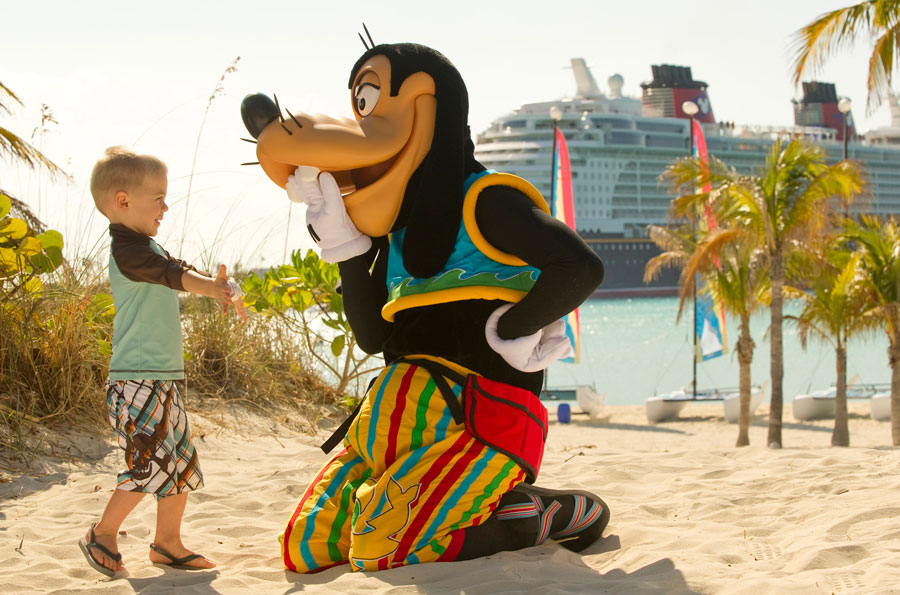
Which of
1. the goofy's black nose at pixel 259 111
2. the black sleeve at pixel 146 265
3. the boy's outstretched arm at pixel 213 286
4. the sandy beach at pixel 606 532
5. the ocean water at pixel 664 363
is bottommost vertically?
the ocean water at pixel 664 363

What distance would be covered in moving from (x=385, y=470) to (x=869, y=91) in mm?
8418

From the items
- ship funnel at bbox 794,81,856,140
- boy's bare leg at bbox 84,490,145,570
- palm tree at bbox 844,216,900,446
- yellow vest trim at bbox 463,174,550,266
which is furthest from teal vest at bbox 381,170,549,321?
ship funnel at bbox 794,81,856,140

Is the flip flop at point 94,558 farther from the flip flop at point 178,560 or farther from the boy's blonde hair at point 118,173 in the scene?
the boy's blonde hair at point 118,173


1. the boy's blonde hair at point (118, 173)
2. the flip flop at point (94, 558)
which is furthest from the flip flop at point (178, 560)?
the boy's blonde hair at point (118, 173)

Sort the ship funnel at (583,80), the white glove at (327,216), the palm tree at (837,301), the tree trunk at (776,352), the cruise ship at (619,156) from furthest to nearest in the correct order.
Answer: the ship funnel at (583,80), the cruise ship at (619,156), the tree trunk at (776,352), the palm tree at (837,301), the white glove at (327,216)

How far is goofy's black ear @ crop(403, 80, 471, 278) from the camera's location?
2.31 m

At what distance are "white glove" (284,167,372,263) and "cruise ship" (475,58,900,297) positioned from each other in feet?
135

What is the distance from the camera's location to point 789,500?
2.97 m

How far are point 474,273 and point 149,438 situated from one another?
98 cm

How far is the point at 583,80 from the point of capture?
2007 inches

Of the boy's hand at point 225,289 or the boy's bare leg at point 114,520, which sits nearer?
the boy's hand at point 225,289

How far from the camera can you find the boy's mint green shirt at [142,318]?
2309 millimetres

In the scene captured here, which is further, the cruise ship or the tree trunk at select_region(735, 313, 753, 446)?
the cruise ship

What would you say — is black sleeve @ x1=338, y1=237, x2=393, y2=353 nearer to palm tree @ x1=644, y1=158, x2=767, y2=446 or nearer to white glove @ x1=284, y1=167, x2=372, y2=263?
white glove @ x1=284, y1=167, x2=372, y2=263
